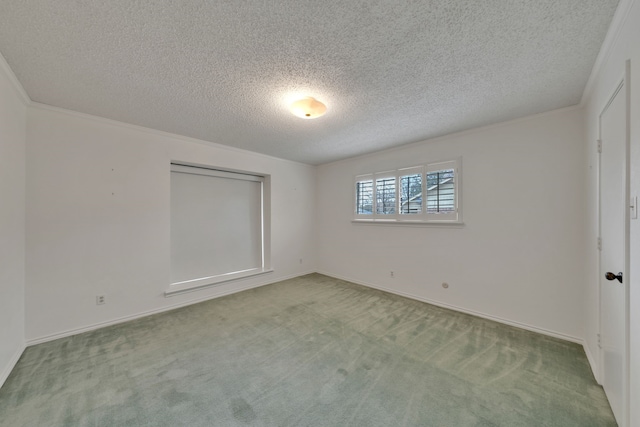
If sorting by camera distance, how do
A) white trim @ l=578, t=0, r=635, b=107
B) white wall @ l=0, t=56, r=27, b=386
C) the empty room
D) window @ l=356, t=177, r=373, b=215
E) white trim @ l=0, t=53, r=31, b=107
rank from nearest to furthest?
white trim @ l=578, t=0, r=635, b=107, the empty room, white trim @ l=0, t=53, r=31, b=107, white wall @ l=0, t=56, r=27, b=386, window @ l=356, t=177, r=373, b=215

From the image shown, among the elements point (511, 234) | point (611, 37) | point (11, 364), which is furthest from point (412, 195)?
point (11, 364)

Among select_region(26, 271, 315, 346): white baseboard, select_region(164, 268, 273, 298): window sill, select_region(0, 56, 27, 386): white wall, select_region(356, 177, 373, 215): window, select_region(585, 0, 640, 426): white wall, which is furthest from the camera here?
select_region(356, 177, 373, 215): window

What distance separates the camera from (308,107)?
2.19 meters

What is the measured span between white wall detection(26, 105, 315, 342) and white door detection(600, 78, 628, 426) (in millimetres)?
4283

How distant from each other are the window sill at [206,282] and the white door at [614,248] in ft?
13.7

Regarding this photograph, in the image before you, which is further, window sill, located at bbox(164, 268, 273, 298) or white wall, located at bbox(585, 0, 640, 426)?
window sill, located at bbox(164, 268, 273, 298)

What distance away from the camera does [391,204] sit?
4.04 metres

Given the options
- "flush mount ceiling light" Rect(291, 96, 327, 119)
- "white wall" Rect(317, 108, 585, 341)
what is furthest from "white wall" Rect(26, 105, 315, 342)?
"white wall" Rect(317, 108, 585, 341)

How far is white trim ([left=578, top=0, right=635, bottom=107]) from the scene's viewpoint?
4.02ft

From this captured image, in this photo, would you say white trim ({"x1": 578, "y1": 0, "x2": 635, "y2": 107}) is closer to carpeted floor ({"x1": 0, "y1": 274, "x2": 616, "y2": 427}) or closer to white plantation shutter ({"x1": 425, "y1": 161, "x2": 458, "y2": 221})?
white plantation shutter ({"x1": 425, "y1": 161, "x2": 458, "y2": 221})

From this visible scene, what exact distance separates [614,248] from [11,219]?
4705mm

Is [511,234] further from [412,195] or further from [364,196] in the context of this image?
[364,196]

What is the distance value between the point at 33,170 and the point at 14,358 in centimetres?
179

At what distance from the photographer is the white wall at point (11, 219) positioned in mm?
1859
